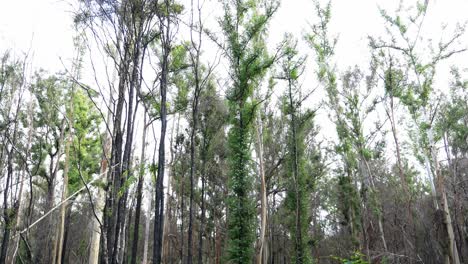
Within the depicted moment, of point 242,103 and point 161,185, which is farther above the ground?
point 242,103

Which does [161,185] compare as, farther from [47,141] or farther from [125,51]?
[47,141]

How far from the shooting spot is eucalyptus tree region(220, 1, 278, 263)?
10.6m

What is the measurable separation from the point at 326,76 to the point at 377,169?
8048 mm

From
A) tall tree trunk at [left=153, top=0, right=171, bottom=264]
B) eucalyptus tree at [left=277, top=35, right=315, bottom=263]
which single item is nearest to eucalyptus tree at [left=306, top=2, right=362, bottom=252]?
eucalyptus tree at [left=277, top=35, right=315, bottom=263]

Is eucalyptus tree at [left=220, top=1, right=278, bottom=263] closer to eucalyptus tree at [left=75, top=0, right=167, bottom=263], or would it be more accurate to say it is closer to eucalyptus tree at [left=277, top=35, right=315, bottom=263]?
eucalyptus tree at [left=277, top=35, right=315, bottom=263]

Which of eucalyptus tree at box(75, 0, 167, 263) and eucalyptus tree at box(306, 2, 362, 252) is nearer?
eucalyptus tree at box(75, 0, 167, 263)

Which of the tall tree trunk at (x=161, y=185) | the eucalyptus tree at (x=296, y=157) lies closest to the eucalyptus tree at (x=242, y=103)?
the eucalyptus tree at (x=296, y=157)

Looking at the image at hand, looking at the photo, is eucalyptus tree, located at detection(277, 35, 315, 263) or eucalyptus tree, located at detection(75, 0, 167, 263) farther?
eucalyptus tree, located at detection(277, 35, 315, 263)

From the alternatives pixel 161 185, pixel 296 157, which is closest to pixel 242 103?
pixel 296 157

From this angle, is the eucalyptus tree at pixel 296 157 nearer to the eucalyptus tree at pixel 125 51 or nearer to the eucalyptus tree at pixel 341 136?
the eucalyptus tree at pixel 341 136

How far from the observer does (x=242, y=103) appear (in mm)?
12086

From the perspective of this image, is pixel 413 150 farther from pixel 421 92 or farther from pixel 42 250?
pixel 42 250

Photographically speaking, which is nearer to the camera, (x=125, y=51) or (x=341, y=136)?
(x=125, y=51)

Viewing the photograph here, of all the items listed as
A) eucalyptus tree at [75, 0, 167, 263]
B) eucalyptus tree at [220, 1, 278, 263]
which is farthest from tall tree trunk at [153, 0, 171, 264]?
eucalyptus tree at [220, 1, 278, 263]
